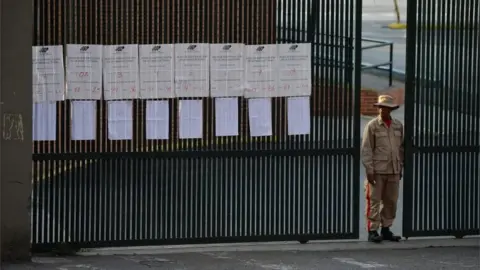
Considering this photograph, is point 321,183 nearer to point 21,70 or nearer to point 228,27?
point 228,27

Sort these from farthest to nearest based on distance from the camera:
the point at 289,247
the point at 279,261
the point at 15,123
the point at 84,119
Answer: the point at 289,247 → the point at 84,119 → the point at 279,261 → the point at 15,123

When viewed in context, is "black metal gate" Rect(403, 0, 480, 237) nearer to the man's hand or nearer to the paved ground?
the man's hand

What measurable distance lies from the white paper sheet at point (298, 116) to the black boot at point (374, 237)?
1333mm

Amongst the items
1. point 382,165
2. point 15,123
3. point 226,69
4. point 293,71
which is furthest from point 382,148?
point 15,123

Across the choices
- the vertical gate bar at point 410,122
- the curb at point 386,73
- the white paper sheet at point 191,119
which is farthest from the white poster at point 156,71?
the curb at point 386,73

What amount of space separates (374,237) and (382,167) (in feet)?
2.43

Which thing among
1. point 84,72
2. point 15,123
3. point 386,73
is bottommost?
point 15,123

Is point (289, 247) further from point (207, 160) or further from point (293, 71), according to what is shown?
point (293, 71)

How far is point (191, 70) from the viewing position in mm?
9805

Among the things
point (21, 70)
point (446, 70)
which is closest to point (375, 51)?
point (446, 70)

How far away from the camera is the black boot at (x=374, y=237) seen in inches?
407

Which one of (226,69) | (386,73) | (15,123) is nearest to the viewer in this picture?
(15,123)

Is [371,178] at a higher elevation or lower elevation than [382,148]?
lower

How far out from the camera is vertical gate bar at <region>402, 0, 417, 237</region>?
1027 centimetres
